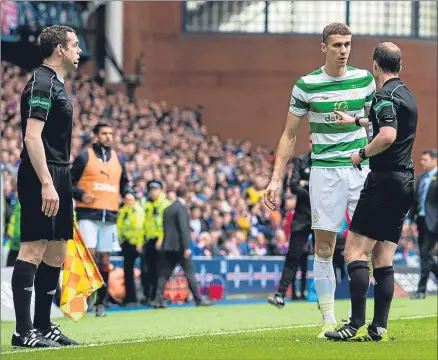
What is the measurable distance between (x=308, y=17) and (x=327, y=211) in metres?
28.7

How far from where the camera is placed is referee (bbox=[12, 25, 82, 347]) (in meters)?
9.25

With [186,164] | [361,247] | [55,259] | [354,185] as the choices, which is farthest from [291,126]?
[186,164]

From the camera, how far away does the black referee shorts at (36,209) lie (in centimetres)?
937

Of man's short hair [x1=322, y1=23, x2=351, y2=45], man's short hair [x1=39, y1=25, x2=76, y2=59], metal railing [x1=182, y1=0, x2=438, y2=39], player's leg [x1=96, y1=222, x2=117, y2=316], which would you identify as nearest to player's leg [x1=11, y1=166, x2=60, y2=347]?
man's short hair [x1=39, y1=25, x2=76, y2=59]

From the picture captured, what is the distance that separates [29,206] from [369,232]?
108 inches

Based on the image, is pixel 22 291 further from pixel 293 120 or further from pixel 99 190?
pixel 99 190

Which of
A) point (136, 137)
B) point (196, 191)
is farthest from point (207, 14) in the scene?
point (196, 191)

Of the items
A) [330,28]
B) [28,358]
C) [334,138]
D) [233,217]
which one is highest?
[330,28]

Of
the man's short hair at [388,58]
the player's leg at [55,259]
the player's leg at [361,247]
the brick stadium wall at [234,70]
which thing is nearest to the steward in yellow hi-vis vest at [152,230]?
the player's leg at [55,259]

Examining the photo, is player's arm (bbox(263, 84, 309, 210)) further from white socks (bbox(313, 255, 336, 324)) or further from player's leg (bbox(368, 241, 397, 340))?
player's leg (bbox(368, 241, 397, 340))

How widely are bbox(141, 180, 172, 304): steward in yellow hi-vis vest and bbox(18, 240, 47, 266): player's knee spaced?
30.3 ft

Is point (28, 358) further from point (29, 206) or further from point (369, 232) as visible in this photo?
point (369, 232)

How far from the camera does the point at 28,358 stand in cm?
830

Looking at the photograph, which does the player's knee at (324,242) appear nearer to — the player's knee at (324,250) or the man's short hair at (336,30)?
the player's knee at (324,250)
